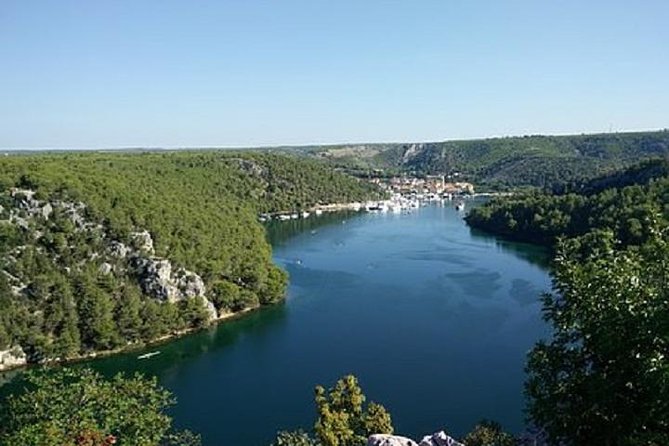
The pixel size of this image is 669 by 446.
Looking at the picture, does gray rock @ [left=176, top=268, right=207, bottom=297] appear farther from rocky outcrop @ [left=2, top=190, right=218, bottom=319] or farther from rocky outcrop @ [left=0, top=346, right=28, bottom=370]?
rocky outcrop @ [left=0, top=346, right=28, bottom=370]

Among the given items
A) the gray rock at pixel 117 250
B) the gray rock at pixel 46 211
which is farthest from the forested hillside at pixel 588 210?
the gray rock at pixel 46 211

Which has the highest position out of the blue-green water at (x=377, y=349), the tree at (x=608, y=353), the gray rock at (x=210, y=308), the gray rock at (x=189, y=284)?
the tree at (x=608, y=353)

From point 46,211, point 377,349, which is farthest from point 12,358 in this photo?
point 377,349

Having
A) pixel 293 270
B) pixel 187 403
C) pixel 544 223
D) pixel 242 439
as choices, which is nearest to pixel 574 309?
pixel 242 439

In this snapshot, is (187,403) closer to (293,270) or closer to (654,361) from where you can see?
(654,361)

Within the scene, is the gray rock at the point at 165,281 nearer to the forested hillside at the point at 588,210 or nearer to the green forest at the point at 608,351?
the forested hillside at the point at 588,210
